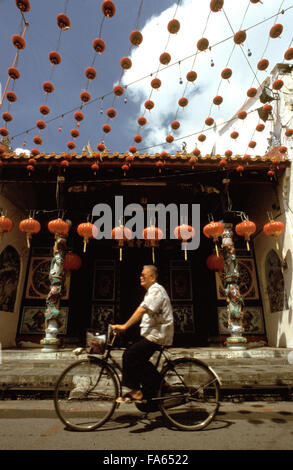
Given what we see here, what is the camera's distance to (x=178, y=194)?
26.4 ft

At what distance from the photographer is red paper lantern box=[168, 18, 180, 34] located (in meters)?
4.58

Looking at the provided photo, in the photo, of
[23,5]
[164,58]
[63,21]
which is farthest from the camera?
[164,58]

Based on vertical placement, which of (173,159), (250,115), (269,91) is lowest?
(173,159)

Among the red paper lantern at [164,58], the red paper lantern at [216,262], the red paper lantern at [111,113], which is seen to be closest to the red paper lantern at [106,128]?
the red paper lantern at [111,113]

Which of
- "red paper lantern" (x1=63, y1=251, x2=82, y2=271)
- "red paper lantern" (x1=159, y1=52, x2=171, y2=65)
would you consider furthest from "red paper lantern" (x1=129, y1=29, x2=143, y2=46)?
"red paper lantern" (x1=63, y1=251, x2=82, y2=271)

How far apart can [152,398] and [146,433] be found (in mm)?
278

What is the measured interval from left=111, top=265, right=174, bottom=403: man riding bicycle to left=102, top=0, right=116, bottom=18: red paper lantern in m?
4.43

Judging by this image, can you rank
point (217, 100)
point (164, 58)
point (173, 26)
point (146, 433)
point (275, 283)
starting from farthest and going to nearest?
point (275, 283) < point (217, 100) < point (164, 58) < point (173, 26) < point (146, 433)

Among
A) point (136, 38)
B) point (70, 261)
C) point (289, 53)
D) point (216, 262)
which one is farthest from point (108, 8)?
point (216, 262)

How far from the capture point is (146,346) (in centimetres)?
265

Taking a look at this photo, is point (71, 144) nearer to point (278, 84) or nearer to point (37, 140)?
point (37, 140)
